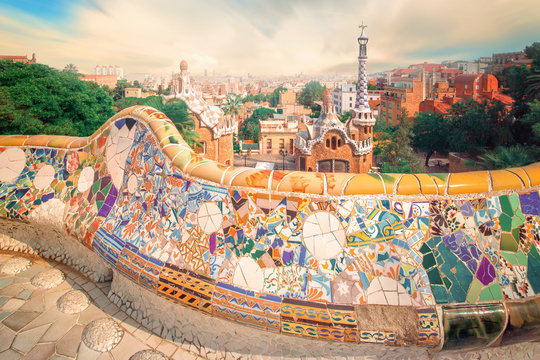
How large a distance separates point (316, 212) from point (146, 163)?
2195mm

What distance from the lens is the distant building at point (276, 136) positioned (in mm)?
30906

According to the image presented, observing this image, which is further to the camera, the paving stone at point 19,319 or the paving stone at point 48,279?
the paving stone at point 48,279

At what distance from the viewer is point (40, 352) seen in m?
3.68

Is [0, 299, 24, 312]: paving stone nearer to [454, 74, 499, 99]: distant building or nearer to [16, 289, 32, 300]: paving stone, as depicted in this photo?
[16, 289, 32, 300]: paving stone

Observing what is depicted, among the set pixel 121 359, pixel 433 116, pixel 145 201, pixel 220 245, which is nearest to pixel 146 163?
pixel 145 201

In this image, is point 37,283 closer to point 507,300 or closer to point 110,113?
point 507,300

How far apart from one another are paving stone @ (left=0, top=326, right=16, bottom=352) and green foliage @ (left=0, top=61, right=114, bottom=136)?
9.76 metres

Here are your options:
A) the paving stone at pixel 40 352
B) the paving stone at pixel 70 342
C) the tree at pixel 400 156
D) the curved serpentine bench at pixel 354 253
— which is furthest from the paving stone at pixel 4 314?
the tree at pixel 400 156

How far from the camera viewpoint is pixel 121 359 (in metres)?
3.56

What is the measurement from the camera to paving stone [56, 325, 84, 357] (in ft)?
12.0

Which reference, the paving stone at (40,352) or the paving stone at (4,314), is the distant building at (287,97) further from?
the paving stone at (40,352)

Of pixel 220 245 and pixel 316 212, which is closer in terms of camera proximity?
pixel 316 212

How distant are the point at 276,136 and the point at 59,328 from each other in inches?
1094

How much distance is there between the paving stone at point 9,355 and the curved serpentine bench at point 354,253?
3.99 feet
